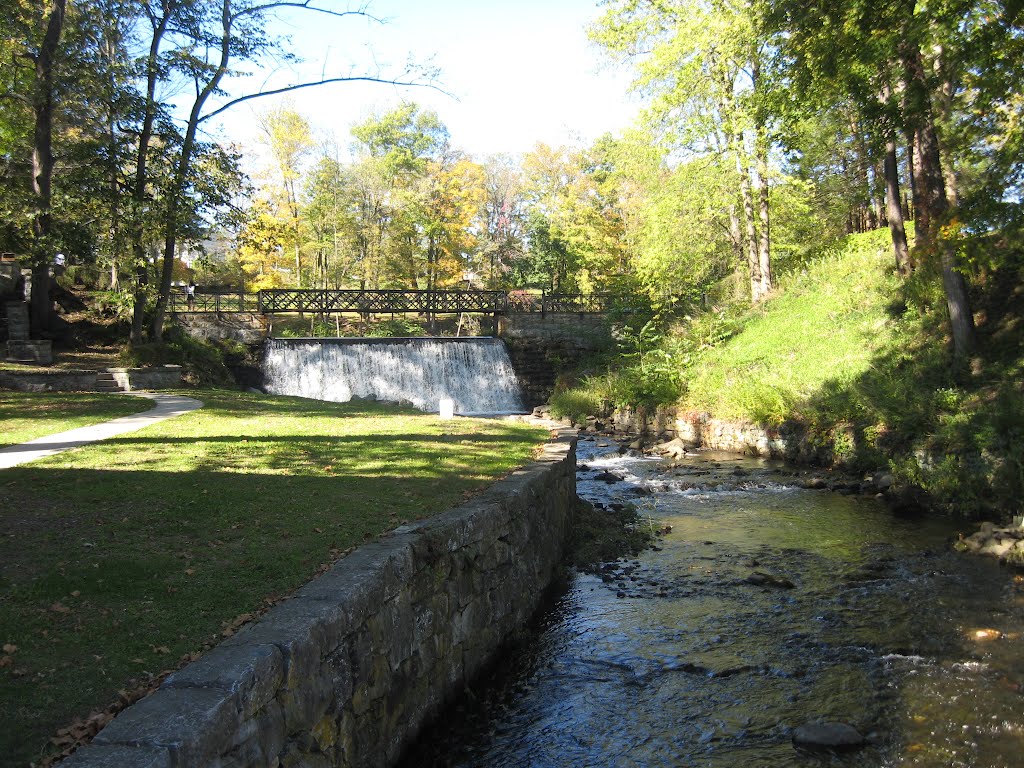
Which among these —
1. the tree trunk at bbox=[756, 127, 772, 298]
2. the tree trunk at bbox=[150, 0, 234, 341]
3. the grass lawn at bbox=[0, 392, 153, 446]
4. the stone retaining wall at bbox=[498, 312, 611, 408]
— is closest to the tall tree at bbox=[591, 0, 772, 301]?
the tree trunk at bbox=[756, 127, 772, 298]

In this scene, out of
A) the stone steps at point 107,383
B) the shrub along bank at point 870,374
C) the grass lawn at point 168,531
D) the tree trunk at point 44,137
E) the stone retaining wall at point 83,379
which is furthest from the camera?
the tree trunk at point 44,137

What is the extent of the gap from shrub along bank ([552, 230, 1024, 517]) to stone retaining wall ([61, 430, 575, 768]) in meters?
6.12

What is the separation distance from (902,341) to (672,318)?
11.8 meters

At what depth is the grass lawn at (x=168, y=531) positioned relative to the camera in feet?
11.0

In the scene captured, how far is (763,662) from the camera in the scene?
566 centimetres

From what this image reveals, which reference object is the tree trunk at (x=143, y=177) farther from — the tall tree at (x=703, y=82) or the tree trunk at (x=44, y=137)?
the tall tree at (x=703, y=82)

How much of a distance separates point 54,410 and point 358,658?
970 centimetres

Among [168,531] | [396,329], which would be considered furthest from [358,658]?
[396,329]

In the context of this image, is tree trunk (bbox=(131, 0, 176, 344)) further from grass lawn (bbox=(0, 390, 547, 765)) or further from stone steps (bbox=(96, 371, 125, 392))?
grass lawn (bbox=(0, 390, 547, 765))

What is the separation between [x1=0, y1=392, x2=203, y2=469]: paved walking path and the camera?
7.79 metres

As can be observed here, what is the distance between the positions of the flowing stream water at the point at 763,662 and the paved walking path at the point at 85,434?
548 cm

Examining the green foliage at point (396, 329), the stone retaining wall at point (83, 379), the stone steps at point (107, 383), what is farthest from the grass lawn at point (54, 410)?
the green foliage at point (396, 329)

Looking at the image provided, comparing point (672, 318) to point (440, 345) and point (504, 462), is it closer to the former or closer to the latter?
point (440, 345)

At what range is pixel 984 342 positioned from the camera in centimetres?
1205
